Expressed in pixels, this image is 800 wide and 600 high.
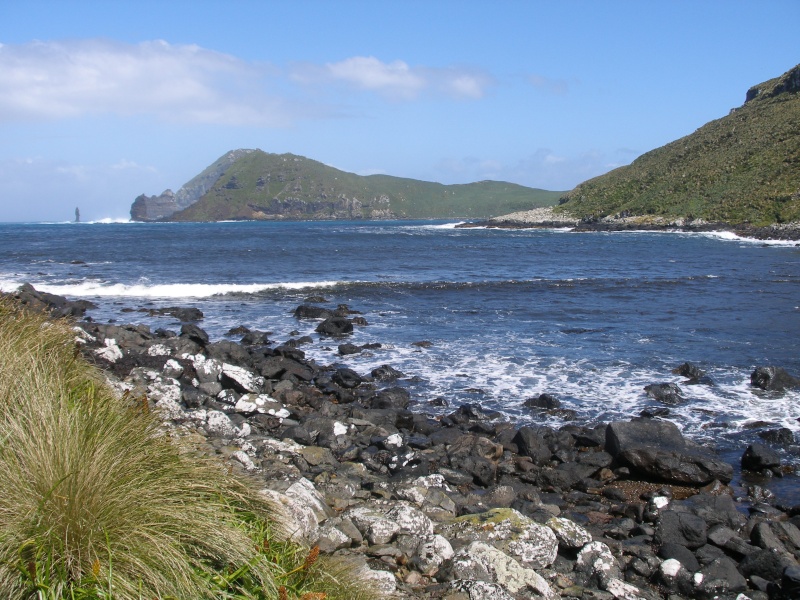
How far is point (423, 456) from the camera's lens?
9820 mm

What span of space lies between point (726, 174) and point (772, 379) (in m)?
94.4

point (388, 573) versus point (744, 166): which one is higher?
point (744, 166)

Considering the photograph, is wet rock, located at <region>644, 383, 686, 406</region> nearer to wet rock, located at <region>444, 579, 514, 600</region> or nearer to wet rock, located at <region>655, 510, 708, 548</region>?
wet rock, located at <region>655, 510, 708, 548</region>

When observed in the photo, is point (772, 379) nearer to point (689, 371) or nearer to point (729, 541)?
point (689, 371)

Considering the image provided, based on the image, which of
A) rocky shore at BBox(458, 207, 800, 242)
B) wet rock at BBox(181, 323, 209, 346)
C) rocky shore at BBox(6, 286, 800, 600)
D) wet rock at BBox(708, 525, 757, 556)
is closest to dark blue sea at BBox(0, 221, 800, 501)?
rocky shore at BBox(6, 286, 800, 600)

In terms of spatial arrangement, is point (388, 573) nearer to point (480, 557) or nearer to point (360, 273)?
point (480, 557)

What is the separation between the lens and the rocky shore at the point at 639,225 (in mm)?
67750

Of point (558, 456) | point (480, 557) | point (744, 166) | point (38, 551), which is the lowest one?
point (558, 456)

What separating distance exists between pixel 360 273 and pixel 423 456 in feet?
99.3

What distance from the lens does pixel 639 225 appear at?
94.5 metres

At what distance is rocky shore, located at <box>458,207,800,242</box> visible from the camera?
67.8 metres

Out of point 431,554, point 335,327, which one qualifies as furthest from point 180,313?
point 431,554

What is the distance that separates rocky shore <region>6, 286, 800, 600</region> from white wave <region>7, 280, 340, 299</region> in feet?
49.3

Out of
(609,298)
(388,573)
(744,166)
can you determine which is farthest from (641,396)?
(744,166)
